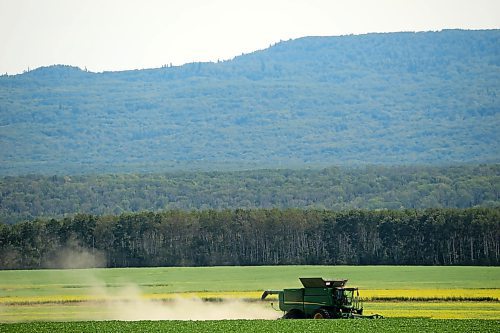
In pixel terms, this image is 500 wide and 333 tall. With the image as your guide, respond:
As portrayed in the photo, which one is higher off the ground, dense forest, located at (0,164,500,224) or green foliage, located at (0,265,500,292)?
green foliage, located at (0,265,500,292)

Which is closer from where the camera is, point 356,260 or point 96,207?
point 356,260

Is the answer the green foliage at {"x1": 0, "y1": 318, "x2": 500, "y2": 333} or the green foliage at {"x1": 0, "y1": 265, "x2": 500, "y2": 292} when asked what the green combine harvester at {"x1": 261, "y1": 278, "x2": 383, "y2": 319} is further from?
the green foliage at {"x1": 0, "y1": 265, "x2": 500, "y2": 292}

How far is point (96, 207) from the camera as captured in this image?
189250 mm

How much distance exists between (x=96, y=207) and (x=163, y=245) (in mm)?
78871

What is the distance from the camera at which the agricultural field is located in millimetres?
40281

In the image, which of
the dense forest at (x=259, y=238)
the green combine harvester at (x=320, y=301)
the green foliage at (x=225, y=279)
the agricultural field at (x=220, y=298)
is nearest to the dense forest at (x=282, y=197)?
the dense forest at (x=259, y=238)

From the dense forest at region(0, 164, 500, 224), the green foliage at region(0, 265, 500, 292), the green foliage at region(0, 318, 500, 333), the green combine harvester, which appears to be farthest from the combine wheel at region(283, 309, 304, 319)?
the dense forest at region(0, 164, 500, 224)

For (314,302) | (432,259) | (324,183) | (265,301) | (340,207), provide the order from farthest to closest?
(324,183) → (340,207) → (432,259) → (265,301) → (314,302)

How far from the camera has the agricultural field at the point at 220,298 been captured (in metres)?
40.3

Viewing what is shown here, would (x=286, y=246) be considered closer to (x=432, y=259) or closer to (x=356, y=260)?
(x=356, y=260)

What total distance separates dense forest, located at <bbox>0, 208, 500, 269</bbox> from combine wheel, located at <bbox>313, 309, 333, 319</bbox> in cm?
5861

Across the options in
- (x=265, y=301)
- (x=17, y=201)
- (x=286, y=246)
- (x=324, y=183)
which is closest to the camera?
(x=265, y=301)

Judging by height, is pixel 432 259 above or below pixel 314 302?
→ below

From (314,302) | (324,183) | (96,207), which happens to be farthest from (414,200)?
(314,302)
